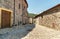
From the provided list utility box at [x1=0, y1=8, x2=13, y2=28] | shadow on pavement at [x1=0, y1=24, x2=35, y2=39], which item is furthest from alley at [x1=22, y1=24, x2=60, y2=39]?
utility box at [x1=0, y1=8, x2=13, y2=28]

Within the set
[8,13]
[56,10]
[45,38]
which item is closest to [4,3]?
[8,13]

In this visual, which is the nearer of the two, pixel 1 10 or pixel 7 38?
pixel 7 38

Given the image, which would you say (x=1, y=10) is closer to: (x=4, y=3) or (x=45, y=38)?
(x=4, y=3)

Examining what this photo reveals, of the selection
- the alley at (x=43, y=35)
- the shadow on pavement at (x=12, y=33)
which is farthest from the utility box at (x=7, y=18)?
the alley at (x=43, y=35)

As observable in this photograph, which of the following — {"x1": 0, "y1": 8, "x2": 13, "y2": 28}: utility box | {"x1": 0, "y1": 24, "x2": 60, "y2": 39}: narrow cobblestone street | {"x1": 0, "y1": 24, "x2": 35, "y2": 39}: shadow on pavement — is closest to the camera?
{"x1": 0, "y1": 24, "x2": 35, "y2": 39}: shadow on pavement

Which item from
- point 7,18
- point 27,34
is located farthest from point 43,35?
point 7,18

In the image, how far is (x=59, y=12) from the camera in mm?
10500

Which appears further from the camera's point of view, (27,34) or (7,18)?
(7,18)

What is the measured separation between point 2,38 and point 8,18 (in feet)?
20.9

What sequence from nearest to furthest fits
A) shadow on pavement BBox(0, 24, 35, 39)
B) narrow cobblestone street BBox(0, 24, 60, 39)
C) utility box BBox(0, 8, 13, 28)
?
1. shadow on pavement BBox(0, 24, 35, 39)
2. narrow cobblestone street BBox(0, 24, 60, 39)
3. utility box BBox(0, 8, 13, 28)

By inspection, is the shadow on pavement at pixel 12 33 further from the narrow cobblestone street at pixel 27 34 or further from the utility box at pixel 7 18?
the utility box at pixel 7 18

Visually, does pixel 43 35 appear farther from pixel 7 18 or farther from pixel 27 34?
pixel 7 18

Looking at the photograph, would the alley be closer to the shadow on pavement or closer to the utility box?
the shadow on pavement

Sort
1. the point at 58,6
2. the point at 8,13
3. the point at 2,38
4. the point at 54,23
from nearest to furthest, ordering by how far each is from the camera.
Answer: the point at 2,38 < the point at 58,6 < the point at 54,23 < the point at 8,13
